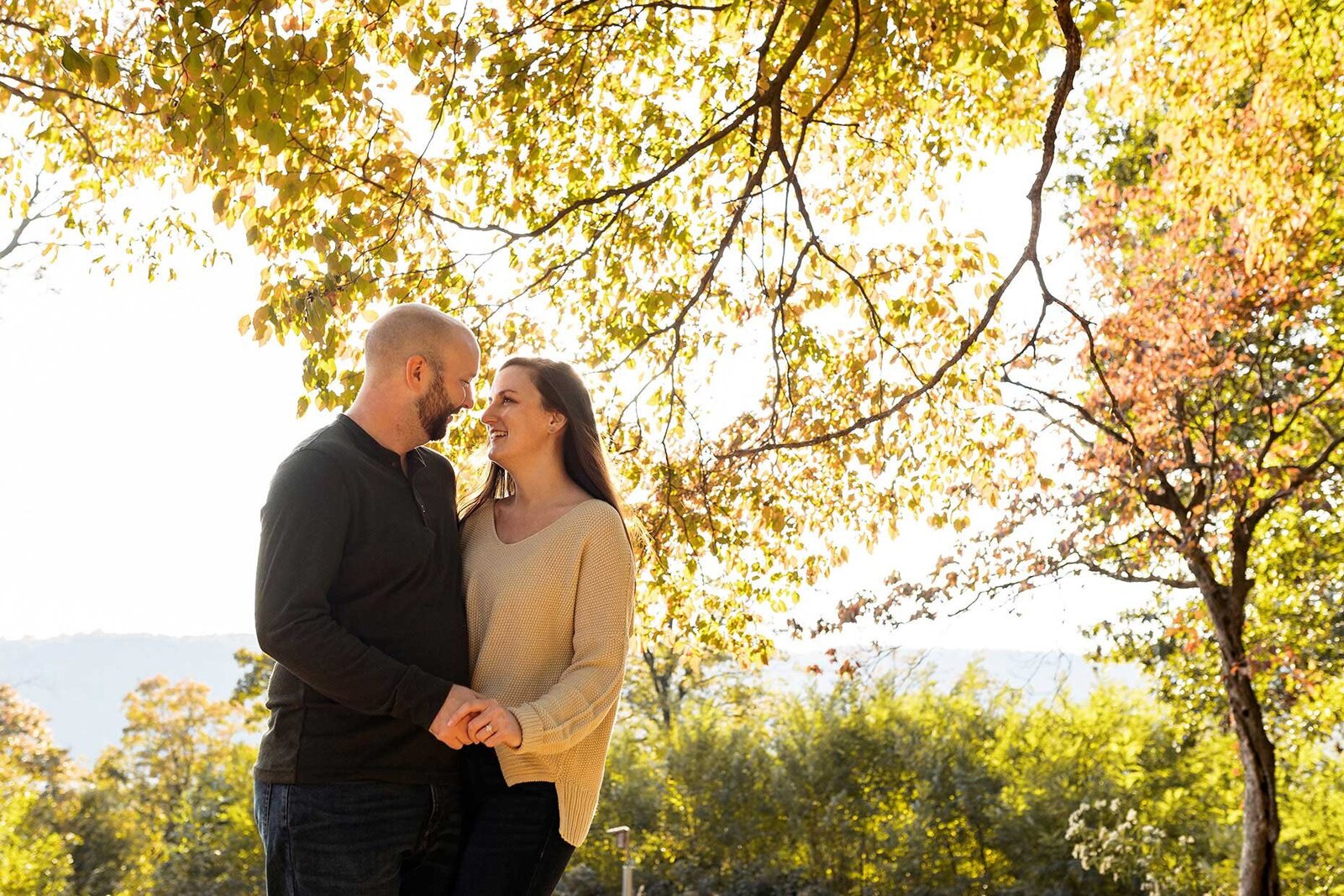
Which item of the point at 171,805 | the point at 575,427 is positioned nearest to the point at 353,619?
the point at 575,427

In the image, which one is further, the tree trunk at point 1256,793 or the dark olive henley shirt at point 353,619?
the tree trunk at point 1256,793

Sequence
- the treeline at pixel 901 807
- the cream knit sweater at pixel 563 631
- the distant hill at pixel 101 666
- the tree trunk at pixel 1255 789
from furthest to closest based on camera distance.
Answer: the distant hill at pixel 101 666 < the treeline at pixel 901 807 < the tree trunk at pixel 1255 789 < the cream knit sweater at pixel 563 631

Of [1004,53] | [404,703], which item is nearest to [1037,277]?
[1004,53]

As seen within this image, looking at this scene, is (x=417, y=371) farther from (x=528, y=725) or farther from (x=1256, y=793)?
(x=1256, y=793)

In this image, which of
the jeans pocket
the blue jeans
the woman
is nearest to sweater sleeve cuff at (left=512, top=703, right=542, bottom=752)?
the woman

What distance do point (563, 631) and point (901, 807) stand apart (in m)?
10.00

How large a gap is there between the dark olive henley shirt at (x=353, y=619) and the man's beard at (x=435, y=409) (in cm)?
9

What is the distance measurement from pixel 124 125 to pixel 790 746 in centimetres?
811

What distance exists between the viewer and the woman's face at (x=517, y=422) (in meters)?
2.58

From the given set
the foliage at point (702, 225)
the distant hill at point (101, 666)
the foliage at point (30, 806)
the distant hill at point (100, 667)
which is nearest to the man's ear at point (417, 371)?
the foliage at point (702, 225)

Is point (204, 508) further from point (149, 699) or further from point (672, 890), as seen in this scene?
point (672, 890)

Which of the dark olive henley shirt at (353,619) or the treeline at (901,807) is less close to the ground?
the treeline at (901,807)

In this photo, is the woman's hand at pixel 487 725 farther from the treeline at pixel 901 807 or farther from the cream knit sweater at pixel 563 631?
the treeline at pixel 901 807

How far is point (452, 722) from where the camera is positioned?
213cm
